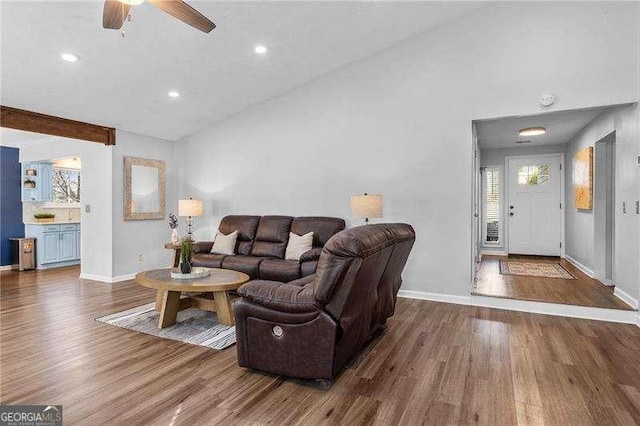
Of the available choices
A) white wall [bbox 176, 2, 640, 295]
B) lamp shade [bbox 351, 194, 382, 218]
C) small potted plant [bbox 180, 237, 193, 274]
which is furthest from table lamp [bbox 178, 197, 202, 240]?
lamp shade [bbox 351, 194, 382, 218]

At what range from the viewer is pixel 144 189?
604cm

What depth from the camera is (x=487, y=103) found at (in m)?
4.15

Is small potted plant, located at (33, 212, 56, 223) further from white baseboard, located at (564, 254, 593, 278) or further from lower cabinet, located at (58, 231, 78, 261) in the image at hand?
white baseboard, located at (564, 254, 593, 278)

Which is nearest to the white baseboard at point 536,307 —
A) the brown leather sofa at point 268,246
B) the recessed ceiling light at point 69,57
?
the brown leather sofa at point 268,246

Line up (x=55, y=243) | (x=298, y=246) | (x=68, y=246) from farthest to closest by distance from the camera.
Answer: (x=68, y=246) → (x=55, y=243) → (x=298, y=246)

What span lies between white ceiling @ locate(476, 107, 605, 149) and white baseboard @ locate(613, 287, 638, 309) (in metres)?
2.15

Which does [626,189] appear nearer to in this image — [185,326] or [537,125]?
[537,125]

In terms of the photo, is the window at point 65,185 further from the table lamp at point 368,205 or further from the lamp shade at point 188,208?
the table lamp at point 368,205

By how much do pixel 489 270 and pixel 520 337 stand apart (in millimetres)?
3035

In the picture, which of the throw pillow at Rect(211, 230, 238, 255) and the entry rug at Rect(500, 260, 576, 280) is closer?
the throw pillow at Rect(211, 230, 238, 255)

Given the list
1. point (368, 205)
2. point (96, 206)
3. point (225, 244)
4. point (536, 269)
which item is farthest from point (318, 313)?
point (536, 269)

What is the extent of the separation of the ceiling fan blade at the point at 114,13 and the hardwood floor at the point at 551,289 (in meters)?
4.40

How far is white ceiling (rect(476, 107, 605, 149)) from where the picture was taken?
15.9 feet

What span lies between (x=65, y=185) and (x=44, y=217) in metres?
0.89
